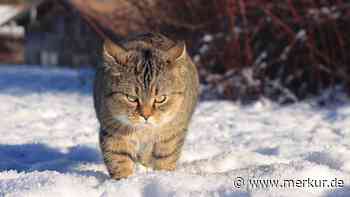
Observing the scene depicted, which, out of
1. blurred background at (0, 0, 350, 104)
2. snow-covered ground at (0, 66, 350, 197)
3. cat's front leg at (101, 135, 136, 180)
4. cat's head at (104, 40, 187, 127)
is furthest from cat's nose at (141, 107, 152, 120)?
blurred background at (0, 0, 350, 104)

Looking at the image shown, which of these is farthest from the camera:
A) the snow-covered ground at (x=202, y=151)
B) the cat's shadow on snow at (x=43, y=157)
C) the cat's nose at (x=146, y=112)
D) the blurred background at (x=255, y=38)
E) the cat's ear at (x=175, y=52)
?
the blurred background at (x=255, y=38)

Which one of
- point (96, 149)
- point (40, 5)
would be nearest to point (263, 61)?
point (96, 149)

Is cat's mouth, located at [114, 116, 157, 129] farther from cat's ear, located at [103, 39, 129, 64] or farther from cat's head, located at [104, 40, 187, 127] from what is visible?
cat's ear, located at [103, 39, 129, 64]

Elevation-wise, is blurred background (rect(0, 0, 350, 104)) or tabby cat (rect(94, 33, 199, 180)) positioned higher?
tabby cat (rect(94, 33, 199, 180))

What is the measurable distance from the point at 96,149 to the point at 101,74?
44.8 inches

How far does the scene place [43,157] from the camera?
4680mm

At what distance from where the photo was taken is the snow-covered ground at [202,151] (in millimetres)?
2973

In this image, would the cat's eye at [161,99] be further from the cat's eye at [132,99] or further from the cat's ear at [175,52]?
the cat's ear at [175,52]

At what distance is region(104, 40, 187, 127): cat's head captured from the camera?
369 cm

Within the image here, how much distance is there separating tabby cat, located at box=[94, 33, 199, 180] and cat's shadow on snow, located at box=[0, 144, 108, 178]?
55cm

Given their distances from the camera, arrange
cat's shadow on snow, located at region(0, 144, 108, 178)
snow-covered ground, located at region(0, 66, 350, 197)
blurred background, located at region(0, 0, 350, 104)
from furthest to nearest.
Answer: blurred background, located at region(0, 0, 350, 104) → cat's shadow on snow, located at region(0, 144, 108, 178) → snow-covered ground, located at region(0, 66, 350, 197)

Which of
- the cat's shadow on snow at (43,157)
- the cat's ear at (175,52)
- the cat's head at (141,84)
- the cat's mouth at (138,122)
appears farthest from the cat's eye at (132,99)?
the cat's shadow on snow at (43,157)

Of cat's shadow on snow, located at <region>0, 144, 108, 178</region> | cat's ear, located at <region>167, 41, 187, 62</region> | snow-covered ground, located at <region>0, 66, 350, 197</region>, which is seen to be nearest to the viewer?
snow-covered ground, located at <region>0, 66, 350, 197</region>

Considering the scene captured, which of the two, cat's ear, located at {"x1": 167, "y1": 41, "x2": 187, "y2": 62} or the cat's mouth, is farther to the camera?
cat's ear, located at {"x1": 167, "y1": 41, "x2": 187, "y2": 62}
